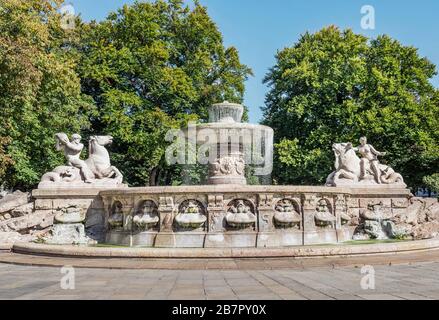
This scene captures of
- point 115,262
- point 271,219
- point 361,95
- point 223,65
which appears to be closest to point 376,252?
point 271,219

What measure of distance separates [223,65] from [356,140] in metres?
10.3

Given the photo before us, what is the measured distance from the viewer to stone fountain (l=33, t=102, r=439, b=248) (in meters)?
11.2

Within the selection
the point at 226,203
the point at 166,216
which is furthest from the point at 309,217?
the point at 166,216

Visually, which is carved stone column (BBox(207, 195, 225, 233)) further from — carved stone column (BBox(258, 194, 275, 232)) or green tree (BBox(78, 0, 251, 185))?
green tree (BBox(78, 0, 251, 185))

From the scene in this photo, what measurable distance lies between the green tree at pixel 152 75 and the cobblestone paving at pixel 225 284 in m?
20.3

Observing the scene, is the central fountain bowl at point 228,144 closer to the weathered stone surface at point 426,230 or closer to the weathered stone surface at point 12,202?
the weathered stone surface at point 426,230

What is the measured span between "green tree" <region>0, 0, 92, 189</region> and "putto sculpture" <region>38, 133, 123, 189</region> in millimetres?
4724

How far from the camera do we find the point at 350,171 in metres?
16.4

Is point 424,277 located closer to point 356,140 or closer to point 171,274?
point 171,274

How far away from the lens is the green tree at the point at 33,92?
18750mm

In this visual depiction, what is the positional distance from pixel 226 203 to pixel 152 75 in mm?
20207

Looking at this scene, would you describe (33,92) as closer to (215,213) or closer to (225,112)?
(225,112)

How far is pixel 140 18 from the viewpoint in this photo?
1199 inches

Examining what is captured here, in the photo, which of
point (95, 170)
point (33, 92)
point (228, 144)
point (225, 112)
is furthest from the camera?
point (33, 92)
